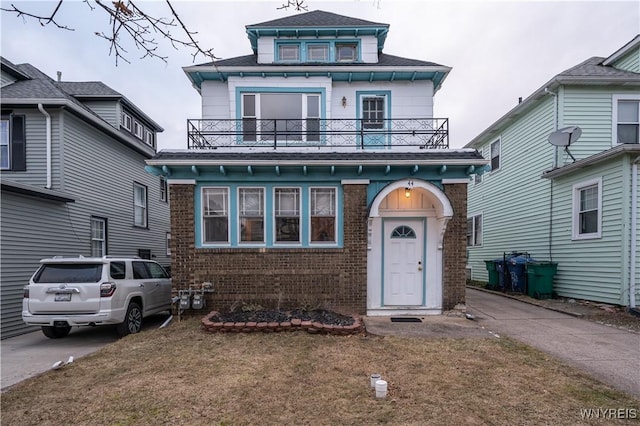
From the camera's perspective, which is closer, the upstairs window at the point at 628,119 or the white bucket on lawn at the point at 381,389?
the white bucket on lawn at the point at 381,389

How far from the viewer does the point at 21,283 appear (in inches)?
305

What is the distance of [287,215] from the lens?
784 cm

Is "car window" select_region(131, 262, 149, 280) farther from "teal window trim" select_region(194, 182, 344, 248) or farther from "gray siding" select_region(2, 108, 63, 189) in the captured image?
"gray siding" select_region(2, 108, 63, 189)

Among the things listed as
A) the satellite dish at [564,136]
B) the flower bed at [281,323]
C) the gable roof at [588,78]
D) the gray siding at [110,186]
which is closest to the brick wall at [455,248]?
the flower bed at [281,323]

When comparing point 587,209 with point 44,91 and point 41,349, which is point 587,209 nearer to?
point 41,349

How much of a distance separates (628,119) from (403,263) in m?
9.81

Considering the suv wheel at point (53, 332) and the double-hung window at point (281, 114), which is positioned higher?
the double-hung window at point (281, 114)

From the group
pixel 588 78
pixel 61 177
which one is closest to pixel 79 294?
pixel 61 177

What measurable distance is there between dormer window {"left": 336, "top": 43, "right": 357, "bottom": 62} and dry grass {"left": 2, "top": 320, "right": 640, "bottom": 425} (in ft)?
28.7

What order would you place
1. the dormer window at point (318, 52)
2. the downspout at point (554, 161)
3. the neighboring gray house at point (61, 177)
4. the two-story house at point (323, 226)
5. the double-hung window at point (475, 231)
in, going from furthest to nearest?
the double-hung window at point (475, 231) → the downspout at point (554, 161) → the dormer window at point (318, 52) → the neighboring gray house at point (61, 177) → the two-story house at point (323, 226)

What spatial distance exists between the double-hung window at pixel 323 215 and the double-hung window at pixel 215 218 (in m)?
2.05

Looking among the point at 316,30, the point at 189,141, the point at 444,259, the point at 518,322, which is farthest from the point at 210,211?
the point at 518,322

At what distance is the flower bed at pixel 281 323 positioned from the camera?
633cm

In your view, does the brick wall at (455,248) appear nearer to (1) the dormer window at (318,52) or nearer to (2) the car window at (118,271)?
(1) the dormer window at (318,52)
